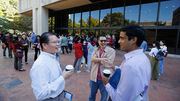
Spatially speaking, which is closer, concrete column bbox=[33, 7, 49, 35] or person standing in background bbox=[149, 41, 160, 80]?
person standing in background bbox=[149, 41, 160, 80]

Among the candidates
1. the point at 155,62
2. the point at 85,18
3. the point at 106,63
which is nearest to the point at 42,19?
the point at 85,18

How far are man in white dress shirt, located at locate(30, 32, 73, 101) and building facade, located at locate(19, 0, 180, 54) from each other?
39.5ft

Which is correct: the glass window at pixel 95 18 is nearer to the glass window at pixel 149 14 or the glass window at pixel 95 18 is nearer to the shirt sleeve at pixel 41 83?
A: the glass window at pixel 149 14

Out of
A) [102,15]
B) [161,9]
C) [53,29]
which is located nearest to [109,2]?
[102,15]

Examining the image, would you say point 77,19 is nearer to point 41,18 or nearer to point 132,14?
point 41,18

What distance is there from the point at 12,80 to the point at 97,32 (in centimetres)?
1157

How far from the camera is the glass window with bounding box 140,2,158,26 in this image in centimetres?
1064

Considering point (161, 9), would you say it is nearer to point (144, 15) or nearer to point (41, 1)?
point (144, 15)

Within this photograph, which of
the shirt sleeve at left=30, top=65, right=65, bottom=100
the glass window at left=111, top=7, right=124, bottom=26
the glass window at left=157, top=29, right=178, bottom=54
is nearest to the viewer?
the shirt sleeve at left=30, top=65, right=65, bottom=100

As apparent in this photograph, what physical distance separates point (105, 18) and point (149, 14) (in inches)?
206

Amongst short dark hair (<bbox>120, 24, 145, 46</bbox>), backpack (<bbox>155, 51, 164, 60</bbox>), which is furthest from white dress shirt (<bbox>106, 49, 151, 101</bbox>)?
backpack (<bbox>155, 51, 164, 60</bbox>)

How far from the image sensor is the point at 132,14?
11.7 m

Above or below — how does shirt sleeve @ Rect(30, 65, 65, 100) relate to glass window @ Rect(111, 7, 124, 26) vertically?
below

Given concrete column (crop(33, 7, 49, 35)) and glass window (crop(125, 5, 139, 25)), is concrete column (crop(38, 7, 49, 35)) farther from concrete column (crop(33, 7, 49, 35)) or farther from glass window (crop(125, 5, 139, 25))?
glass window (crop(125, 5, 139, 25))
